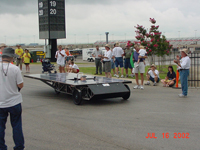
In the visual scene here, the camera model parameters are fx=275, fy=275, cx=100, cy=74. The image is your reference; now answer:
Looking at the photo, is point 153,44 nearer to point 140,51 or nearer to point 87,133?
point 140,51

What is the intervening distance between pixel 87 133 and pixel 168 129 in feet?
5.63

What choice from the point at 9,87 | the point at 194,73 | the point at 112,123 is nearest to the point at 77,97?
the point at 112,123

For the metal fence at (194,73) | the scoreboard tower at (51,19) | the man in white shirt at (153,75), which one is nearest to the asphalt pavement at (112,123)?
the metal fence at (194,73)

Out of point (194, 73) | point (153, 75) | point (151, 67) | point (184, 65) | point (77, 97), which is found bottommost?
point (77, 97)

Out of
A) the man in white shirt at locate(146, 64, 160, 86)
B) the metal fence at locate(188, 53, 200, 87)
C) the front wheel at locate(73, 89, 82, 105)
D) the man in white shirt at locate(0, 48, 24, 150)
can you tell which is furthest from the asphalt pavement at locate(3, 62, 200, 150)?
the man in white shirt at locate(146, 64, 160, 86)

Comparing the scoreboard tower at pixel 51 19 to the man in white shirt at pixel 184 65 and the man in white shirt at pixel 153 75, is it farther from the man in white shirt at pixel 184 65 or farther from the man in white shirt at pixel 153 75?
the man in white shirt at pixel 184 65

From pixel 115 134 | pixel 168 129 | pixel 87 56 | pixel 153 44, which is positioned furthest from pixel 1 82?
pixel 87 56

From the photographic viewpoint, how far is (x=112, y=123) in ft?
20.8

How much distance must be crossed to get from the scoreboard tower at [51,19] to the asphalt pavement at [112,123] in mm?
24339

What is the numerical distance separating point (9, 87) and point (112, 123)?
9.03ft

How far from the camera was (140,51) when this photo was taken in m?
11.3

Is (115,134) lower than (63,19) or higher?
lower
